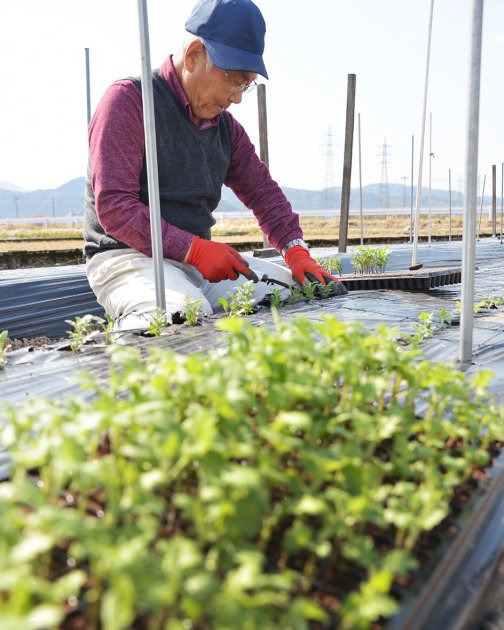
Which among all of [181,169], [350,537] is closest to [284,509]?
[350,537]

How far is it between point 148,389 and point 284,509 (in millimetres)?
325

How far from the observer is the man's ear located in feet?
9.57

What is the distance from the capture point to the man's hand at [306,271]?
3623 millimetres

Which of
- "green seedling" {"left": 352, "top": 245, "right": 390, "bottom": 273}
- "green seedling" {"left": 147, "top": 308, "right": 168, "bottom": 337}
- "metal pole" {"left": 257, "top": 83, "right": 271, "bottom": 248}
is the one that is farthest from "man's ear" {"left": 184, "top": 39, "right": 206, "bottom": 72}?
"metal pole" {"left": 257, "top": 83, "right": 271, "bottom": 248}

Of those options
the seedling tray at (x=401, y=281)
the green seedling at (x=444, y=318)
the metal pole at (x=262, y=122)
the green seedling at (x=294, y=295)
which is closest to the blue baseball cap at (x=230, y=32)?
the green seedling at (x=294, y=295)

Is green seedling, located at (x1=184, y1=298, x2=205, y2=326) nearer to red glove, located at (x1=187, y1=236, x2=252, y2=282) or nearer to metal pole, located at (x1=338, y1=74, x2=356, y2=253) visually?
red glove, located at (x1=187, y1=236, x2=252, y2=282)

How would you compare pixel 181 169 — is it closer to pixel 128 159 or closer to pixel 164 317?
pixel 128 159

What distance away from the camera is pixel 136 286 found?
3066mm

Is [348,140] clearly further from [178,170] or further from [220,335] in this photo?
[220,335]

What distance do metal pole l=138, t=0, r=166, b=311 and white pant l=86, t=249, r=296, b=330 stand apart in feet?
0.64

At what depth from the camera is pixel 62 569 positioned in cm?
89

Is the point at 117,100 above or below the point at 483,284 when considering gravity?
above

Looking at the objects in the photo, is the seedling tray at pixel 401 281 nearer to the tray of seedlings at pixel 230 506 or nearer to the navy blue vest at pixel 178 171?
the navy blue vest at pixel 178 171

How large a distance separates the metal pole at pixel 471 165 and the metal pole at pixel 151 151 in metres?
1.35
